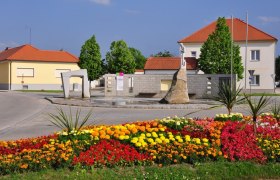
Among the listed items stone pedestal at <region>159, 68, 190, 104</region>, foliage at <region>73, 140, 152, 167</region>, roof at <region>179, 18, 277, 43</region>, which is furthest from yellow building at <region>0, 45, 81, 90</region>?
foliage at <region>73, 140, 152, 167</region>

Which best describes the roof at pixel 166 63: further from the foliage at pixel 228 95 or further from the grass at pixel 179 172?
the grass at pixel 179 172

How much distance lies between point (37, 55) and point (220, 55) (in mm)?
30634

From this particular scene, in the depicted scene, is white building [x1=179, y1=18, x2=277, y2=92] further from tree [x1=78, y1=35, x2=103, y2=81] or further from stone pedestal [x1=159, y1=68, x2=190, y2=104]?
stone pedestal [x1=159, y1=68, x2=190, y2=104]

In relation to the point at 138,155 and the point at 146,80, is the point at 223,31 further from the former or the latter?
the point at 138,155

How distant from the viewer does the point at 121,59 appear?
6369cm

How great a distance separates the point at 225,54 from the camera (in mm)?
54656

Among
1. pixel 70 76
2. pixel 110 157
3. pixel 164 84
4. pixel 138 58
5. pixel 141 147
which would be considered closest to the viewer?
pixel 110 157

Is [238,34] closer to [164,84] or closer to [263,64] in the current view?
[263,64]

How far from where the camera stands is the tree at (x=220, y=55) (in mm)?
54375

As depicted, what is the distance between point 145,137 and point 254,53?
56.3 metres

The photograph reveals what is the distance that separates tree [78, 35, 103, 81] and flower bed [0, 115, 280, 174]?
5248 cm

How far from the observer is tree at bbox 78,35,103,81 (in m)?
60.9

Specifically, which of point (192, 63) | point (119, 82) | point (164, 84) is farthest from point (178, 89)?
point (192, 63)

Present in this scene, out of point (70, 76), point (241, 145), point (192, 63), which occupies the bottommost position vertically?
point (241, 145)
